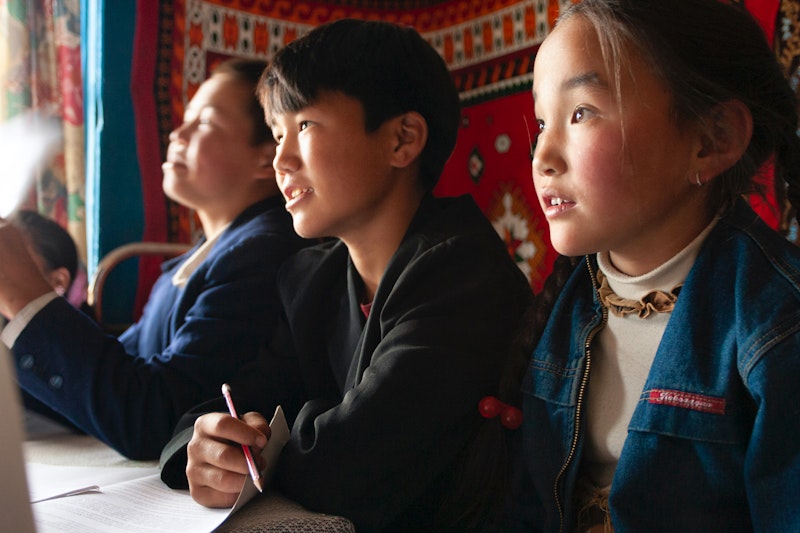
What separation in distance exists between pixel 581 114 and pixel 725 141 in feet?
0.51

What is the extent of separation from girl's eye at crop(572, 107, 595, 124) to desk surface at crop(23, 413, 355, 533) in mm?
487

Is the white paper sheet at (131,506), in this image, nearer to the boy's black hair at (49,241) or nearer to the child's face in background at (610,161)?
the child's face in background at (610,161)

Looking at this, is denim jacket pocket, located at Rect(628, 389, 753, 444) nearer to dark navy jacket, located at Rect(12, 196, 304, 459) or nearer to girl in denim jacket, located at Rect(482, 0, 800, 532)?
girl in denim jacket, located at Rect(482, 0, 800, 532)

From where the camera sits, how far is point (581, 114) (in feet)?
2.46

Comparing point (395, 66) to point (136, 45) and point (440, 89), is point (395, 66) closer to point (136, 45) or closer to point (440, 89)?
point (440, 89)

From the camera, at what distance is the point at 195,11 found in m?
2.01

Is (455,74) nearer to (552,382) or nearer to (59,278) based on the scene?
(59,278)

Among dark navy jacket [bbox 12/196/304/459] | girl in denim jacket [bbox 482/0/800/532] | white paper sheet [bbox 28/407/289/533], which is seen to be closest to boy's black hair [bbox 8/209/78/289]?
dark navy jacket [bbox 12/196/304/459]

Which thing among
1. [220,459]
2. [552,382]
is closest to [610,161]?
[552,382]

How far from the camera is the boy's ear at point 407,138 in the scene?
42.1 inches

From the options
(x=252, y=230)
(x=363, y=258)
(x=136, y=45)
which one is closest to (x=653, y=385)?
(x=363, y=258)

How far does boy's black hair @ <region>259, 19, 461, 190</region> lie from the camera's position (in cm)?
103

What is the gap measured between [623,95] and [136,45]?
158 centimetres

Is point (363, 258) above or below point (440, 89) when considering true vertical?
below
